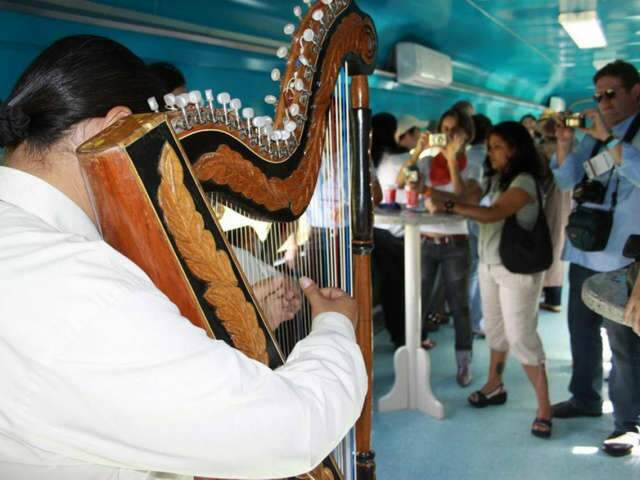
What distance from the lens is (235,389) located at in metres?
0.67

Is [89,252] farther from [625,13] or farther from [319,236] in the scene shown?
[625,13]

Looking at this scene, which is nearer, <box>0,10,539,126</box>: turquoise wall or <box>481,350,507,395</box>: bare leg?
<box>0,10,539,126</box>: turquoise wall

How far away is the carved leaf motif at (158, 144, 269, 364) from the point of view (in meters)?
0.81

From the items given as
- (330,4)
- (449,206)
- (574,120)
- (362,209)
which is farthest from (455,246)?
(330,4)

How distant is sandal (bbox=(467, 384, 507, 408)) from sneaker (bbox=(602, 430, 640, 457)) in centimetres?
64

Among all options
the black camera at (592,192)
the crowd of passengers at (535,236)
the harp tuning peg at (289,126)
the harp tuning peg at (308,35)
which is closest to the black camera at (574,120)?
the crowd of passengers at (535,236)

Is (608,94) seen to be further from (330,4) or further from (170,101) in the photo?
(170,101)

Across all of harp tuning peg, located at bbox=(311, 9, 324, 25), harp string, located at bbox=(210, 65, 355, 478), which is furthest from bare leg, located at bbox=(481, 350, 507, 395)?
harp tuning peg, located at bbox=(311, 9, 324, 25)

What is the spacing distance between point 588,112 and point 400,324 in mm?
2006

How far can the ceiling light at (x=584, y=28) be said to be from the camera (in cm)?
588

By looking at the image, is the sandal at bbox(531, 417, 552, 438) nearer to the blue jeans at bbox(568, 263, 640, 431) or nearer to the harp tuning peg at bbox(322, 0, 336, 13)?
the blue jeans at bbox(568, 263, 640, 431)

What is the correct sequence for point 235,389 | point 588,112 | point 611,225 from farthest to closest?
point 588,112, point 611,225, point 235,389

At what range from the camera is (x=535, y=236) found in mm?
2939

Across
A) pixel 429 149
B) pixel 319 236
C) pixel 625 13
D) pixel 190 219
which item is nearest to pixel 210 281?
pixel 190 219
